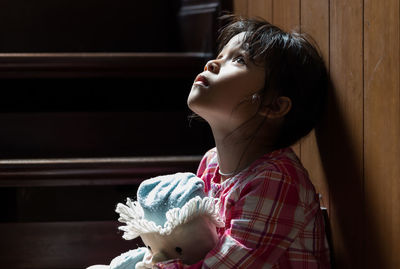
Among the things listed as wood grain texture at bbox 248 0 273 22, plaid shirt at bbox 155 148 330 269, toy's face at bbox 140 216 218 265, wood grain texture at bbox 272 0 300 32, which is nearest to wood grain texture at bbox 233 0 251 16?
wood grain texture at bbox 248 0 273 22

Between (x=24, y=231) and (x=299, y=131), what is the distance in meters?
0.76

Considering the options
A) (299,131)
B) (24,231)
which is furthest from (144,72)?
(299,131)

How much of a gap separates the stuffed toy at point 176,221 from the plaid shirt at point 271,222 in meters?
0.03

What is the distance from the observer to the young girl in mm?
884

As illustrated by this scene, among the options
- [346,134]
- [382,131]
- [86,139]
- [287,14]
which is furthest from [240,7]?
[382,131]

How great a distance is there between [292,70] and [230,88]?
0.12m

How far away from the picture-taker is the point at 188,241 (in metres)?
0.91

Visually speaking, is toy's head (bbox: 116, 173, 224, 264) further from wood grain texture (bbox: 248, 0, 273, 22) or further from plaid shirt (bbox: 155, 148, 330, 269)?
wood grain texture (bbox: 248, 0, 273, 22)

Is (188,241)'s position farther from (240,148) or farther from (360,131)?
(360,131)

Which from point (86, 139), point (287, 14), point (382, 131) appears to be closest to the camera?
point (382, 131)

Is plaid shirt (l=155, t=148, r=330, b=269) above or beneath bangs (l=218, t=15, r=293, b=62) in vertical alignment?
beneath

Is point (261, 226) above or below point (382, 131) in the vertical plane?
below

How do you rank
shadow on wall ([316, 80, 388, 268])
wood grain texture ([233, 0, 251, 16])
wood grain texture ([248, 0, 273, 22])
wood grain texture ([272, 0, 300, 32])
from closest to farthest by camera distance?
shadow on wall ([316, 80, 388, 268]) → wood grain texture ([272, 0, 300, 32]) → wood grain texture ([248, 0, 273, 22]) → wood grain texture ([233, 0, 251, 16])

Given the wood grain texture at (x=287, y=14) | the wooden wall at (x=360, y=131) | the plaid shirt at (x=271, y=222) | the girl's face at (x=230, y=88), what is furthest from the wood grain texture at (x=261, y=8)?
the plaid shirt at (x=271, y=222)
